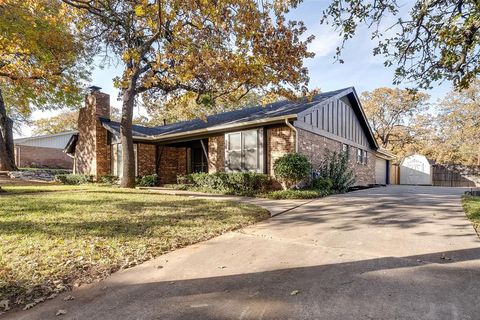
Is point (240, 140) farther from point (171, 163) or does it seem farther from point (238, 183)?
point (171, 163)

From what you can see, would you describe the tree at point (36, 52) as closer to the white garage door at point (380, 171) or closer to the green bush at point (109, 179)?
the green bush at point (109, 179)

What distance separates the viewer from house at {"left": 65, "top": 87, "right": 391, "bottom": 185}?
11.2m

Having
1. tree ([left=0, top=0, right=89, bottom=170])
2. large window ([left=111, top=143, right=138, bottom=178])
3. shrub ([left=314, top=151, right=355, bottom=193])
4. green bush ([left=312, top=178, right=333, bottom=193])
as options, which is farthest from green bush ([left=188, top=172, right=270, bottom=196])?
tree ([left=0, top=0, right=89, bottom=170])

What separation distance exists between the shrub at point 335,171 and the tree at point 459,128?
62.6 ft

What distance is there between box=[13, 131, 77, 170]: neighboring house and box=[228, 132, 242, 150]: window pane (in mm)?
18632

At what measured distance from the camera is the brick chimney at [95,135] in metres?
15.8

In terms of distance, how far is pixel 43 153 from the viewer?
27859 millimetres

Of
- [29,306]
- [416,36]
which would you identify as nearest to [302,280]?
[29,306]

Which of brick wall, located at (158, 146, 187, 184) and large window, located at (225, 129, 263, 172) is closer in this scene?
large window, located at (225, 129, 263, 172)

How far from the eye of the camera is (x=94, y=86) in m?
15.9

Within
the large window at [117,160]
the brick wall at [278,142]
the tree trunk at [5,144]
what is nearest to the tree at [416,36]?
the brick wall at [278,142]

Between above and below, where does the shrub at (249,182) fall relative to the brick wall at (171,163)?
below

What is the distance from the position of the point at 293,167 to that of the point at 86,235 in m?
7.12

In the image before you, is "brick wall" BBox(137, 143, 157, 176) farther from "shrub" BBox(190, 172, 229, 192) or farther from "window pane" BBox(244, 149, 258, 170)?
"window pane" BBox(244, 149, 258, 170)
